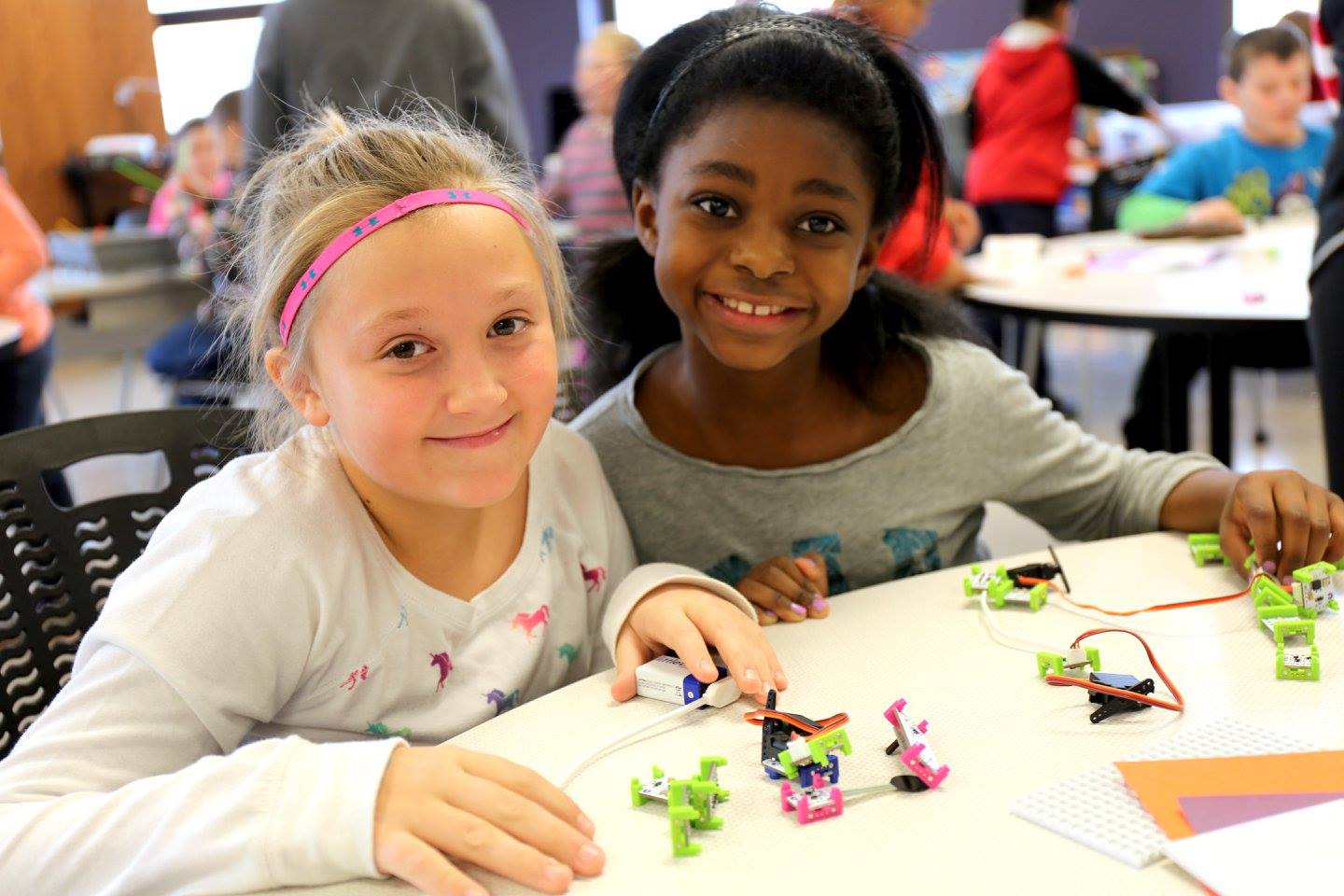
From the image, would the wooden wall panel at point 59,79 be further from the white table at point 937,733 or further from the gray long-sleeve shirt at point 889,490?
the white table at point 937,733

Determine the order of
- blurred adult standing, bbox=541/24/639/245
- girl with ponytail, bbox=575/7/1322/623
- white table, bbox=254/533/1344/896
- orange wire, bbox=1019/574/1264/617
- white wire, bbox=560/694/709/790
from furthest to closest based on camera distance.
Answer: blurred adult standing, bbox=541/24/639/245 → girl with ponytail, bbox=575/7/1322/623 → orange wire, bbox=1019/574/1264/617 → white wire, bbox=560/694/709/790 → white table, bbox=254/533/1344/896

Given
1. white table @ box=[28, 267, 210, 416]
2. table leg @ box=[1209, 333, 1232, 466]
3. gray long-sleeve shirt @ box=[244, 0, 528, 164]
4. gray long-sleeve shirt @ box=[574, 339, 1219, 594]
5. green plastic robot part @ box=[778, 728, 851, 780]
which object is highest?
gray long-sleeve shirt @ box=[244, 0, 528, 164]

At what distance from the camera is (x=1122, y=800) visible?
79 centimetres

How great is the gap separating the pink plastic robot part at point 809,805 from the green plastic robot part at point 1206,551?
595 mm

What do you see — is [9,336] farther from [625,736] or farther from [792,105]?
[625,736]

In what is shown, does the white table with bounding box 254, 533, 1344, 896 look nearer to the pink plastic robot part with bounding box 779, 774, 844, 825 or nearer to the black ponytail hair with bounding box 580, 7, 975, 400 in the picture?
the pink plastic robot part with bounding box 779, 774, 844, 825

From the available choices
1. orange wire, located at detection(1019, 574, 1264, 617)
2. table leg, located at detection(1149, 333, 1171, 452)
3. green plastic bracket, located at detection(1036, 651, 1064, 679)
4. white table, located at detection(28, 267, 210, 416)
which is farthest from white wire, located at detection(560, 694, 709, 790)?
white table, located at detection(28, 267, 210, 416)

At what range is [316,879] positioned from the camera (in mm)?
766

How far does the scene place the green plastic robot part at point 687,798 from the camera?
2.52 ft

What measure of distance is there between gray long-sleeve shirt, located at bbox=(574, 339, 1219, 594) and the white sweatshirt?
6.0 inches

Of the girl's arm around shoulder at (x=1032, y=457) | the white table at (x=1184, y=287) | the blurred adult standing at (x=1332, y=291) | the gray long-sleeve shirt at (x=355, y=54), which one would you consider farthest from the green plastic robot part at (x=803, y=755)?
the gray long-sleeve shirt at (x=355, y=54)

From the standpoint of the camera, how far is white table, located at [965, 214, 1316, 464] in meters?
2.21

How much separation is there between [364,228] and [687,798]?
1.73 feet

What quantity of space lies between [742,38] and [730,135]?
137 millimetres
